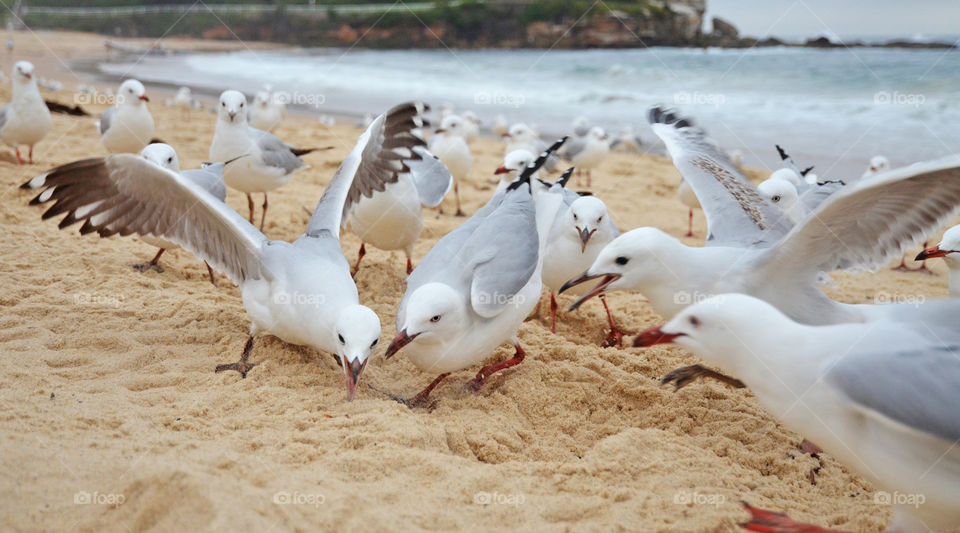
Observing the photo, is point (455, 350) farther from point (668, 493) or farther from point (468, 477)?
point (668, 493)

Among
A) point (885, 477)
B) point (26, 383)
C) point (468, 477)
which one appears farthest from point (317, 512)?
point (885, 477)

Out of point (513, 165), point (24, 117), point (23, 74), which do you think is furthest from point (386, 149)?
point (23, 74)

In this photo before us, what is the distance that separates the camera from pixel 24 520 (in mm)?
2188

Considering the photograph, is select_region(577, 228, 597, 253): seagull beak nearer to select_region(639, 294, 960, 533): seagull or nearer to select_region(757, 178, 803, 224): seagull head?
select_region(757, 178, 803, 224): seagull head

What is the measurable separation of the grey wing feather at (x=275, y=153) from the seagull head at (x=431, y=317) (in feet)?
11.2

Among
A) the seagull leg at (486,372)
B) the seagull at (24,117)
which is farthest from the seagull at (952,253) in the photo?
the seagull at (24,117)

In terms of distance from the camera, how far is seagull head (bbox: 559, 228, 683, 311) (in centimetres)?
337

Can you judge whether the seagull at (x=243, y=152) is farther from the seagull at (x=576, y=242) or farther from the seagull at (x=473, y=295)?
the seagull at (x=473, y=295)

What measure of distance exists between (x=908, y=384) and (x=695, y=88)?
733 inches

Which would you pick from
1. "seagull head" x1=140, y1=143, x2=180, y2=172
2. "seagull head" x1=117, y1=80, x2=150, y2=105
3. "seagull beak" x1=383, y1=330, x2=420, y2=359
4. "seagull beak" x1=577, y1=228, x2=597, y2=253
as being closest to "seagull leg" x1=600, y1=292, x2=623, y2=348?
"seagull beak" x1=577, y1=228, x2=597, y2=253

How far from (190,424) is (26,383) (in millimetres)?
760

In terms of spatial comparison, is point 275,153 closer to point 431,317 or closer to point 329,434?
point 431,317

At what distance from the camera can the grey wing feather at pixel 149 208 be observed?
3.58 metres

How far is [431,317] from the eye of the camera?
10.4 ft
